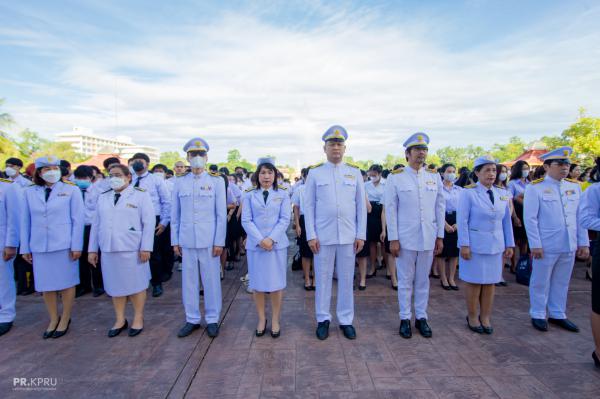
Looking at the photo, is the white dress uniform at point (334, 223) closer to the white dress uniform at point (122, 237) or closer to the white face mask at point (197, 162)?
the white face mask at point (197, 162)

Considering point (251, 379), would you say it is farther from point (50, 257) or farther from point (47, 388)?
point (50, 257)

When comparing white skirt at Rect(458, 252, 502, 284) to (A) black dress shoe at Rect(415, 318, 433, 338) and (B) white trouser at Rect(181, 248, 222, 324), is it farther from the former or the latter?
(B) white trouser at Rect(181, 248, 222, 324)

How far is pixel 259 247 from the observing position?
337 cm

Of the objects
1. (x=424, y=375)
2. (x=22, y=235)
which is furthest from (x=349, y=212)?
(x=22, y=235)

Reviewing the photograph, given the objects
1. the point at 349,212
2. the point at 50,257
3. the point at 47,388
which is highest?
the point at 349,212

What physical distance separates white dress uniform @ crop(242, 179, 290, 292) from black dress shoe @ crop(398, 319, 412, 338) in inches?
53.7

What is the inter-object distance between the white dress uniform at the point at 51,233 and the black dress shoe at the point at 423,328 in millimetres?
3870

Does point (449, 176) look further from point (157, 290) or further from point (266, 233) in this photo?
point (157, 290)

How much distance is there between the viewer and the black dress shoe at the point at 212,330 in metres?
3.38

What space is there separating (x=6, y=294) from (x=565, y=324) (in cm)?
635

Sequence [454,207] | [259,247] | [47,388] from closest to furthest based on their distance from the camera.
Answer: [47,388]
[259,247]
[454,207]

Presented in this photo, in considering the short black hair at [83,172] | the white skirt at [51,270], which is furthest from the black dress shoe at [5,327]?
the short black hair at [83,172]

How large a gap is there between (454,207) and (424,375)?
9.96ft

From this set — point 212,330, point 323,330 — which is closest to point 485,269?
point 323,330
